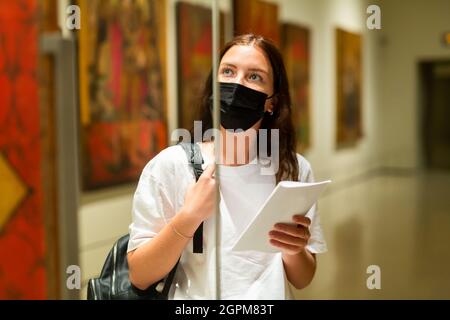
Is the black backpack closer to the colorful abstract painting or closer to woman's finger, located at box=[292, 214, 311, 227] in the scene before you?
woman's finger, located at box=[292, 214, 311, 227]

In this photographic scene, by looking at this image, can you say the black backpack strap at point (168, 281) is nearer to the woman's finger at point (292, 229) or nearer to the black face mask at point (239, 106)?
the woman's finger at point (292, 229)

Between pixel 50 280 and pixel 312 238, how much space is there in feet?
5.46

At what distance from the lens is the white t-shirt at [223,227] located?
77.1 inches

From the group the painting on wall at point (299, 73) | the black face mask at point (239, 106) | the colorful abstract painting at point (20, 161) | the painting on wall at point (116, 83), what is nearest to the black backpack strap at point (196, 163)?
the black face mask at point (239, 106)

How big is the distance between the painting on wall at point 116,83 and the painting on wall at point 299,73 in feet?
2.06

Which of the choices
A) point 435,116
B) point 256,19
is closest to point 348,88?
point 435,116

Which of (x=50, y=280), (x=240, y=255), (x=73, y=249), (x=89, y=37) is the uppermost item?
(x=89, y=37)

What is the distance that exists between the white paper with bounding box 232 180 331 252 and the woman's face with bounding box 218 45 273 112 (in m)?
0.32

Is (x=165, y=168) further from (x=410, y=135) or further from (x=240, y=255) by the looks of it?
(x=410, y=135)

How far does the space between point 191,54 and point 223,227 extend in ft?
2.81

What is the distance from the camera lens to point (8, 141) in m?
3.23

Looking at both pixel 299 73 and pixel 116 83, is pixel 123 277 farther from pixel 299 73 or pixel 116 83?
pixel 116 83

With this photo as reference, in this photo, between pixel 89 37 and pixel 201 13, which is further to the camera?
pixel 89 37
